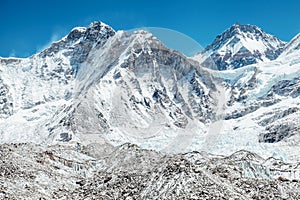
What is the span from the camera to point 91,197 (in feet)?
143

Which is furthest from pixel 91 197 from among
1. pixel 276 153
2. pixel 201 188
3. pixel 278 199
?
pixel 276 153

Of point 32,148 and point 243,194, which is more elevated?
point 32,148

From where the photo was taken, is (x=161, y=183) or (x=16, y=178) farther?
(x=16, y=178)

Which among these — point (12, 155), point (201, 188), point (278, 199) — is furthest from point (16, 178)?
point (278, 199)

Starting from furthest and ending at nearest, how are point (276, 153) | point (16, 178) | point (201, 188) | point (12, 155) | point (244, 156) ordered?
1. point (276, 153)
2. point (244, 156)
3. point (12, 155)
4. point (16, 178)
5. point (201, 188)

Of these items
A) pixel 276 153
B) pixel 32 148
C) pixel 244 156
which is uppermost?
pixel 276 153

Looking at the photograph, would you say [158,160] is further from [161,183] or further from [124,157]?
[161,183]

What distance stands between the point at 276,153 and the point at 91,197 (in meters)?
162

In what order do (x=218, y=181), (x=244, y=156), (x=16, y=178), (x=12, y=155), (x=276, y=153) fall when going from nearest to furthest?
1. (x=218, y=181)
2. (x=16, y=178)
3. (x=12, y=155)
4. (x=244, y=156)
5. (x=276, y=153)

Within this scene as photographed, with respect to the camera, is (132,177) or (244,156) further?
(244,156)

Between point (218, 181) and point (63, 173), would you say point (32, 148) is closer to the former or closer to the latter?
point (63, 173)

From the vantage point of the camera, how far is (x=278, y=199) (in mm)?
42281

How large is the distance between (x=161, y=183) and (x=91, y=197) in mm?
6361

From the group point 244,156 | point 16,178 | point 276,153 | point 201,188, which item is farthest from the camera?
point 276,153
